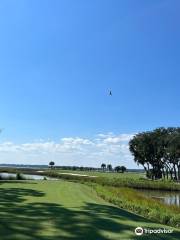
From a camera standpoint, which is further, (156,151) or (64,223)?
(156,151)

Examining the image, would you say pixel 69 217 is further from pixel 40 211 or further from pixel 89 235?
pixel 89 235

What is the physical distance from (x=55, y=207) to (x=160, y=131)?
94.7 m

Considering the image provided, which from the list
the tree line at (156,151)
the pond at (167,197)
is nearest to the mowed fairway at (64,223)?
the pond at (167,197)

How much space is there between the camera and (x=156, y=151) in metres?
111

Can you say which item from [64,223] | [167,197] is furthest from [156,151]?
[64,223]

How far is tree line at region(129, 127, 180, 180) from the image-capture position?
347 feet

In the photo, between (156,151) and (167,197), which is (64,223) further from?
(156,151)

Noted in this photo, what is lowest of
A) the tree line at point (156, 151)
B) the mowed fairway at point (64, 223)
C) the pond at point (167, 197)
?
the mowed fairway at point (64, 223)

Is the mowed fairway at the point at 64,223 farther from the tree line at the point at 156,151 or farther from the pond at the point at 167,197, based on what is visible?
the tree line at the point at 156,151

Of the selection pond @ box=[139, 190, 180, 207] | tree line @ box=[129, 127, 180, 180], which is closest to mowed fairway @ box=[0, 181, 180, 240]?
pond @ box=[139, 190, 180, 207]

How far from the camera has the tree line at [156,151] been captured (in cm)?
10581

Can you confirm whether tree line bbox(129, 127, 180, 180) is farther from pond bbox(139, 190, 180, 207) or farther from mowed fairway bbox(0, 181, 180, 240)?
mowed fairway bbox(0, 181, 180, 240)

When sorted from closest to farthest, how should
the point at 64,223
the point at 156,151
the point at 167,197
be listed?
the point at 64,223, the point at 167,197, the point at 156,151

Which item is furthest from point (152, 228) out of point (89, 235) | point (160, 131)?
point (160, 131)
